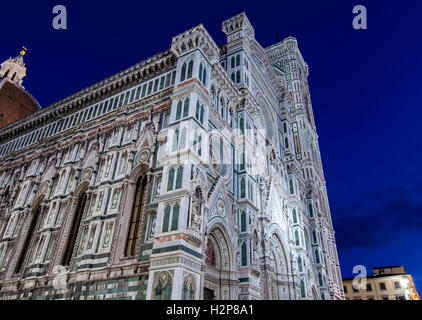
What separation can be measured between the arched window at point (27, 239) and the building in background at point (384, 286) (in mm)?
51836

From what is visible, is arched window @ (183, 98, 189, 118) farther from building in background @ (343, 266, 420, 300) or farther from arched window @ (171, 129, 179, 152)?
building in background @ (343, 266, 420, 300)

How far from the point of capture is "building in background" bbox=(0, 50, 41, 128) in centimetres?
4570

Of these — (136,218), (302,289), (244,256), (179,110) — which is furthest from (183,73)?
(302,289)

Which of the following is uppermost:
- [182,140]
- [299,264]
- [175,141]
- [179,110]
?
[179,110]

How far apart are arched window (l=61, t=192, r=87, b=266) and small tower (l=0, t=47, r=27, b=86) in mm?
42850

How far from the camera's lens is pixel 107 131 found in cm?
2073

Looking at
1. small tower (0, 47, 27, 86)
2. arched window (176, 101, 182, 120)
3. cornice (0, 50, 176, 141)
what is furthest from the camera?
small tower (0, 47, 27, 86)

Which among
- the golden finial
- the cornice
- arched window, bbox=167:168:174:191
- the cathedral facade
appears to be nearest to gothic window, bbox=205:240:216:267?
the cathedral facade

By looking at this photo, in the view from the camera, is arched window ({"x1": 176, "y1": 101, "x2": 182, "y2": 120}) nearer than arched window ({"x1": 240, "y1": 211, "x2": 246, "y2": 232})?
Yes

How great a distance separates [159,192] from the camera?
51.1 ft

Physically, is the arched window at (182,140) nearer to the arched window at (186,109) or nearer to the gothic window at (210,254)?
the arched window at (186,109)

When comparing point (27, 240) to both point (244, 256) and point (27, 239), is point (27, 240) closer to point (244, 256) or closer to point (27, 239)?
point (27, 239)

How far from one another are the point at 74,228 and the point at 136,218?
4606mm

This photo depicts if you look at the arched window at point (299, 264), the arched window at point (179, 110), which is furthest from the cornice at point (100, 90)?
the arched window at point (299, 264)
